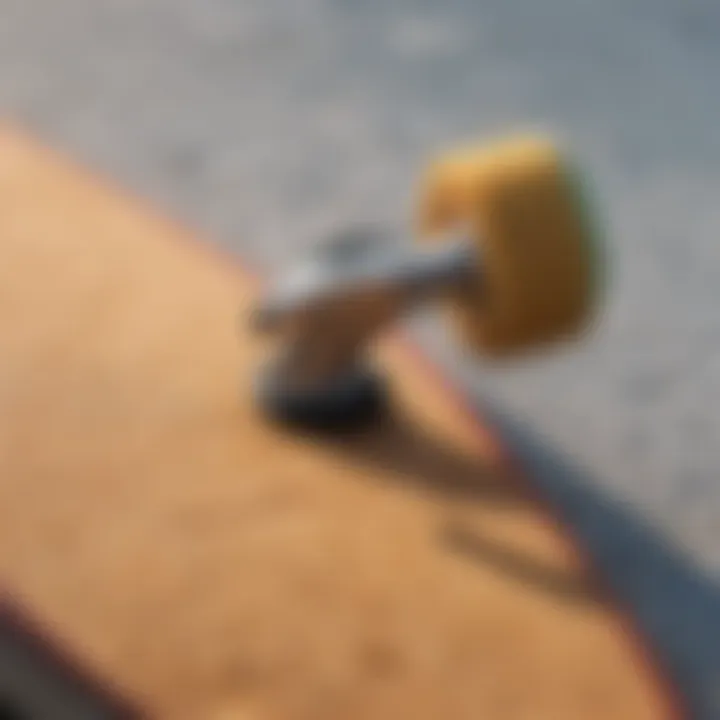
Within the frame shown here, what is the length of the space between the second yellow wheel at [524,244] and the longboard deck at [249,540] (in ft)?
0.37

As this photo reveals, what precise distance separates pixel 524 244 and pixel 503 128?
46 cm

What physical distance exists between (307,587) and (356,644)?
1.9 inches

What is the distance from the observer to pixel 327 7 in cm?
133

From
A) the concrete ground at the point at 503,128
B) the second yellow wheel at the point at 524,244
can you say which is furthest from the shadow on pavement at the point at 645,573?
the second yellow wheel at the point at 524,244

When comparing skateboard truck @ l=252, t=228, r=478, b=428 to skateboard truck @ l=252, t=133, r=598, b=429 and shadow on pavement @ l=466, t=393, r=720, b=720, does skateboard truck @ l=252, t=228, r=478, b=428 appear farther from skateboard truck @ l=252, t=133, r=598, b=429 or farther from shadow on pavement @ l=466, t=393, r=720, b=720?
shadow on pavement @ l=466, t=393, r=720, b=720

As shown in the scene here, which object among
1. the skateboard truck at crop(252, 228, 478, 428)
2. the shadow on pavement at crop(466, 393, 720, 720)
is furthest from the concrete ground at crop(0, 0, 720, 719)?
the skateboard truck at crop(252, 228, 478, 428)

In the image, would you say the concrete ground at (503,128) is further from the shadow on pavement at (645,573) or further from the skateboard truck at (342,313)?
the skateboard truck at (342,313)

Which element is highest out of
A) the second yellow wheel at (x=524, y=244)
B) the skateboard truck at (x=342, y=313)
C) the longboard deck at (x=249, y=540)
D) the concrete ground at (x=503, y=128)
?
the concrete ground at (x=503, y=128)

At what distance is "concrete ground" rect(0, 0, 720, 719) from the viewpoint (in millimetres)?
811

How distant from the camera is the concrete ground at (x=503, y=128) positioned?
81 cm

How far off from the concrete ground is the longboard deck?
52 millimetres

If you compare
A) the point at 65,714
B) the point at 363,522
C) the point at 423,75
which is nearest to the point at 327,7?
the point at 423,75

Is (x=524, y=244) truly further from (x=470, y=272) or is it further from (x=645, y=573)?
(x=645, y=573)

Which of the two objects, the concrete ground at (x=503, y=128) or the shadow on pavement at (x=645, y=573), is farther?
the concrete ground at (x=503, y=128)
